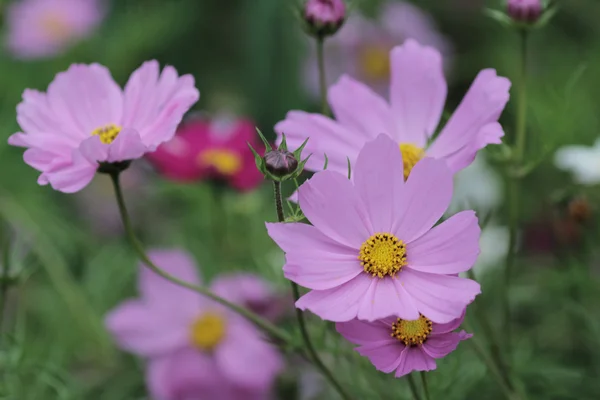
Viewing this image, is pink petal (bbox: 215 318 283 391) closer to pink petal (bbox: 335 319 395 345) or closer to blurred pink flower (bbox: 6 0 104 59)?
pink petal (bbox: 335 319 395 345)

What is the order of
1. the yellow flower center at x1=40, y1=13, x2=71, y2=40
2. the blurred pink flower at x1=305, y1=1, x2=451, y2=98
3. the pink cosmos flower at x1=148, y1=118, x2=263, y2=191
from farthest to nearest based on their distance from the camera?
the yellow flower center at x1=40, y1=13, x2=71, y2=40 < the blurred pink flower at x1=305, y1=1, x2=451, y2=98 < the pink cosmos flower at x1=148, y1=118, x2=263, y2=191

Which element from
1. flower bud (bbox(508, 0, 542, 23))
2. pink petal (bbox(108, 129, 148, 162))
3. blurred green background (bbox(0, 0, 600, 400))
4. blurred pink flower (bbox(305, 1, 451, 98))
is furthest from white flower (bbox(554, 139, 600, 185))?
blurred pink flower (bbox(305, 1, 451, 98))

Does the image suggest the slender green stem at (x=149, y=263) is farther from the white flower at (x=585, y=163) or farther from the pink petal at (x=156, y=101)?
the white flower at (x=585, y=163)

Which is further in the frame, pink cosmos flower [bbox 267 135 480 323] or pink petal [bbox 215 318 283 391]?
pink petal [bbox 215 318 283 391]

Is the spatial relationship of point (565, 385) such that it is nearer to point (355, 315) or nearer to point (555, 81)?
point (355, 315)

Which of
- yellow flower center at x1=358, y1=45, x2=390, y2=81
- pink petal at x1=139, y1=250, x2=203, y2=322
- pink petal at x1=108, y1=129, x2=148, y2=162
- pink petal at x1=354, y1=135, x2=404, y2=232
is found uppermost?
yellow flower center at x1=358, y1=45, x2=390, y2=81

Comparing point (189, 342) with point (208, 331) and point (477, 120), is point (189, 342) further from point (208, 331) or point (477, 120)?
point (477, 120)

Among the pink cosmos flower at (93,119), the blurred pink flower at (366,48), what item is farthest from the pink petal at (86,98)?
the blurred pink flower at (366,48)

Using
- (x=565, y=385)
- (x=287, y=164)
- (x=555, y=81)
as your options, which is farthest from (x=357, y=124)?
(x=555, y=81)
